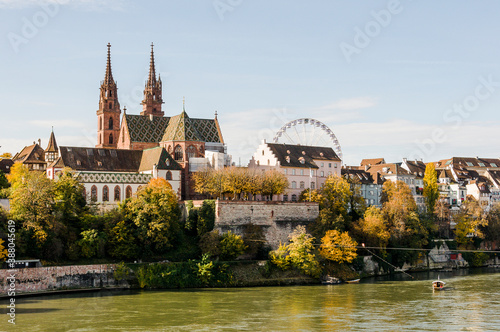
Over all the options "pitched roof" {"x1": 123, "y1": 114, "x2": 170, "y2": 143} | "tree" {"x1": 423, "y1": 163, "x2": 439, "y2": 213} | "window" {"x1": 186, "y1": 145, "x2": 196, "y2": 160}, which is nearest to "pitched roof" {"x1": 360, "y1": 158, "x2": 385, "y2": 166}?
"tree" {"x1": 423, "y1": 163, "x2": 439, "y2": 213}

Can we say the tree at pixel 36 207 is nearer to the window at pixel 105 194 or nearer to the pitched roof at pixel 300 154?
the window at pixel 105 194

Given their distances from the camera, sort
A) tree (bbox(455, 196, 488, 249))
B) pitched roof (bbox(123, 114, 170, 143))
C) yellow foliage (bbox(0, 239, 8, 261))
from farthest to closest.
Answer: pitched roof (bbox(123, 114, 170, 143))
tree (bbox(455, 196, 488, 249))
yellow foliage (bbox(0, 239, 8, 261))

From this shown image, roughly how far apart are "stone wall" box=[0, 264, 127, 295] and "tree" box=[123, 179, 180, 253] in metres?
5.40

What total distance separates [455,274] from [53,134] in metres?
52.4

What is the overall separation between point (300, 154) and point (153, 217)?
2970 cm

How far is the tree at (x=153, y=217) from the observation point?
209 ft

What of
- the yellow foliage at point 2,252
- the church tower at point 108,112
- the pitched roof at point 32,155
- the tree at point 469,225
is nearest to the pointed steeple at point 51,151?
the pitched roof at point 32,155

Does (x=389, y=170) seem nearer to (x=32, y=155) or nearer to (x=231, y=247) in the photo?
(x=231, y=247)

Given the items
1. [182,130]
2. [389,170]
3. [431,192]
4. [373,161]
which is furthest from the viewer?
[373,161]

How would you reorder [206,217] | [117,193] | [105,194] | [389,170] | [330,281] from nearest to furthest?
1. [330,281]
2. [206,217]
3. [105,194]
4. [117,193]
5. [389,170]

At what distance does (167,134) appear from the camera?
86.9 meters

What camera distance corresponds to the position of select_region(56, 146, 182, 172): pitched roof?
77000 mm

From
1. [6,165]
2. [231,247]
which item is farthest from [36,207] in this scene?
[6,165]

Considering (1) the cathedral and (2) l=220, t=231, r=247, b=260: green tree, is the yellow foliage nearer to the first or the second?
(2) l=220, t=231, r=247, b=260: green tree
